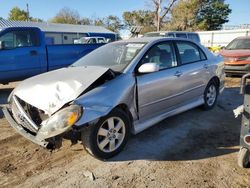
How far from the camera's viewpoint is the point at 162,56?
15.0ft

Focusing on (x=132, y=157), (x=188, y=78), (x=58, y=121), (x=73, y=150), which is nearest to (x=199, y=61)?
(x=188, y=78)

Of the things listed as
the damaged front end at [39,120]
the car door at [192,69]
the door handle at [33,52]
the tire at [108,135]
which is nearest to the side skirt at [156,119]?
the car door at [192,69]

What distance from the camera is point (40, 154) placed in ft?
12.6

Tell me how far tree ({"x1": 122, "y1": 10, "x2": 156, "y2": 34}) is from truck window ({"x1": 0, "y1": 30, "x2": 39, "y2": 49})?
38.1 m

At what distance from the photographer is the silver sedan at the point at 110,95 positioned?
3207 millimetres

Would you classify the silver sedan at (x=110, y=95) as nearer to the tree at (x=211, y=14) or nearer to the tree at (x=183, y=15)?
the tree at (x=183, y=15)

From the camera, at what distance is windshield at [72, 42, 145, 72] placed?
13.7 feet

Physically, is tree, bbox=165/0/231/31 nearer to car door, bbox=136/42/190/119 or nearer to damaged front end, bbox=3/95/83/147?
car door, bbox=136/42/190/119

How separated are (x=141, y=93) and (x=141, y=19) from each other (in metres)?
49.5

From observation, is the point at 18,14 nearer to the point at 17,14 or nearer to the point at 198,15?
the point at 17,14

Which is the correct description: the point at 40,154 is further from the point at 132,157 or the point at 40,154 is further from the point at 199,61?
the point at 199,61

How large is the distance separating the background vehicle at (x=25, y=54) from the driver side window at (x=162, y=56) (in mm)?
4765

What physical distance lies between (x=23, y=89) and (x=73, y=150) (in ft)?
3.67

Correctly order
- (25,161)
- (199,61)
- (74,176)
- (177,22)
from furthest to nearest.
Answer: (177,22)
(199,61)
(25,161)
(74,176)
